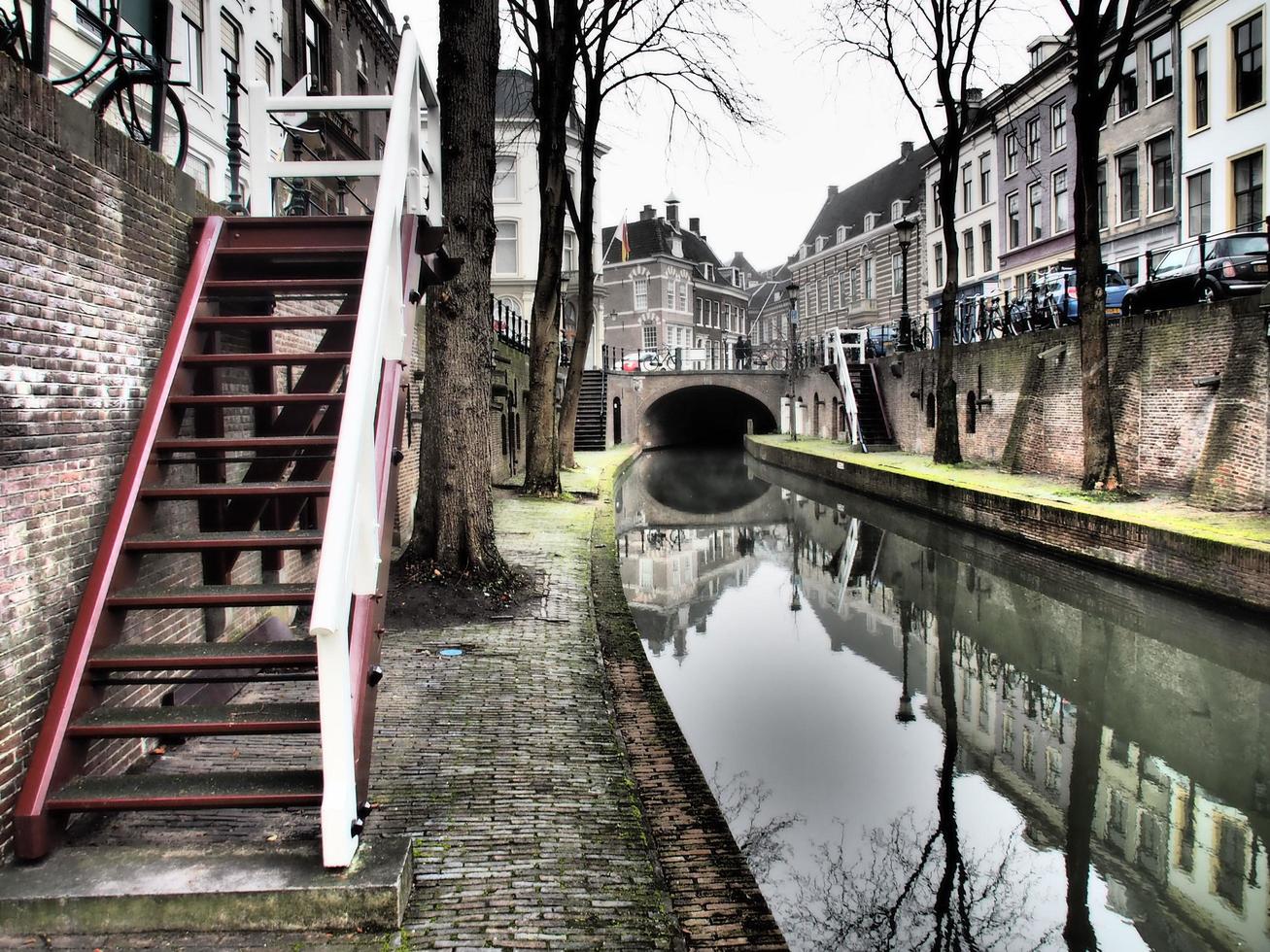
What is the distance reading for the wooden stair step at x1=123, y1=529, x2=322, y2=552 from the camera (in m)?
3.93

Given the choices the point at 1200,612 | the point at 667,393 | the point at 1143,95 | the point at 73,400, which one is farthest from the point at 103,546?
the point at 667,393

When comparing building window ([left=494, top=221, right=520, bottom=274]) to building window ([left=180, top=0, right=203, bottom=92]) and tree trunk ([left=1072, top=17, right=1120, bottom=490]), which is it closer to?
building window ([left=180, top=0, right=203, bottom=92])

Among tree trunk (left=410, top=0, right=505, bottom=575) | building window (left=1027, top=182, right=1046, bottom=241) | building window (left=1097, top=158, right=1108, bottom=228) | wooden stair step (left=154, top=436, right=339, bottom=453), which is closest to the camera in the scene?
wooden stair step (left=154, top=436, right=339, bottom=453)

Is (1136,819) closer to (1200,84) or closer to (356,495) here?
(356,495)

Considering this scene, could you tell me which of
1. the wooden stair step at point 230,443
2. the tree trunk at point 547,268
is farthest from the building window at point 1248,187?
the wooden stair step at point 230,443

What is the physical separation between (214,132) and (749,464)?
2321cm

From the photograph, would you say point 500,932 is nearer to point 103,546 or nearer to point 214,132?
point 103,546

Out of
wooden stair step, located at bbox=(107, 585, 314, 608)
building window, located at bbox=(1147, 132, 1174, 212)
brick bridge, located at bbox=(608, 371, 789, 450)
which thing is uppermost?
building window, located at bbox=(1147, 132, 1174, 212)

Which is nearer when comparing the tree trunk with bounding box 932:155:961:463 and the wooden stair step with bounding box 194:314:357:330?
the wooden stair step with bounding box 194:314:357:330

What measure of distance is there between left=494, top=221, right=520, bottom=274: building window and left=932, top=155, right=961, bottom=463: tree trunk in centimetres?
2181

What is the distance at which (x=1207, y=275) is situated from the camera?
13.6 metres

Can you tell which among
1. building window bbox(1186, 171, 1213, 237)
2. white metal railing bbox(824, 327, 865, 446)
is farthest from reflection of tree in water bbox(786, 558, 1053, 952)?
building window bbox(1186, 171, 1213, 237)

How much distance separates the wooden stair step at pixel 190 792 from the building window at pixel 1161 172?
27.2 m

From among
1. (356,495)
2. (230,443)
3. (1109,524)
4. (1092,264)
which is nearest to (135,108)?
(230,443)
